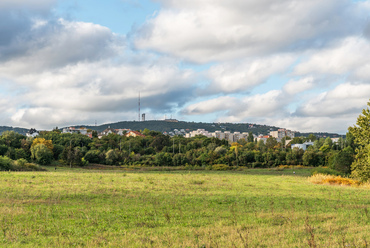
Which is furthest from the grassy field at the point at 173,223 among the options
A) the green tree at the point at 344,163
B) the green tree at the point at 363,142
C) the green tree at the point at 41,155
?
the green tree at the point at 41,155

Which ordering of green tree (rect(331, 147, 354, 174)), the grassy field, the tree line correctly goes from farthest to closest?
1. the tree line
2. green tree (rect(331, 147, 354, 174))
3. the grassy field

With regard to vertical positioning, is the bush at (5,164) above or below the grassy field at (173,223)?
above

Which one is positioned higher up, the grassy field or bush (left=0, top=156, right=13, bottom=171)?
bush (left=0, top=156, right=13, bottom=171)

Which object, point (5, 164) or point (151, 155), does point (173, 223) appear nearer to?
point (5, 164)

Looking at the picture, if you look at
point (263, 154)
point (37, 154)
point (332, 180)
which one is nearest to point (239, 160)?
point (263, 154)

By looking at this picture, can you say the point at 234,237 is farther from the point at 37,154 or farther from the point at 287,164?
the point at 287,164

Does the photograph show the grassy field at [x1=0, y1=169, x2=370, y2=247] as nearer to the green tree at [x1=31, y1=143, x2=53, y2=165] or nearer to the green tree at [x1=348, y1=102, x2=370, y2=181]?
the green tree at [x1=348, y1=102, x2=370, y2=181]

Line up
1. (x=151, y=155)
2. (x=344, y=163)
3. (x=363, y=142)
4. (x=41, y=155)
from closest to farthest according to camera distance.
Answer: (x=363, y=142) → (x=344, y=163) → (x=41, y=155) → (x=151, y=155)

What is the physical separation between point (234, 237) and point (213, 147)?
113 meters

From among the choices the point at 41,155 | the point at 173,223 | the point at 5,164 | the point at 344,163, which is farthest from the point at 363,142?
the point at 41,155

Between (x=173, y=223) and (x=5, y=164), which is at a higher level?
(x=5, y=164)

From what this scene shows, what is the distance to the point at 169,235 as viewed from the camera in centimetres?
1259

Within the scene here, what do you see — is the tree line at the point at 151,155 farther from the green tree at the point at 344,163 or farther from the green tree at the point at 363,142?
the green tree at the point at 363,142

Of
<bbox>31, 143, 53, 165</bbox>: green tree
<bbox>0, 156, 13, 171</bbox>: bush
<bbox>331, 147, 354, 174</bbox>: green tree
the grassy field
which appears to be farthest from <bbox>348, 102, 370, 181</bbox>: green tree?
<bbox>31, 143, 53, 165</bbox>: green tree
